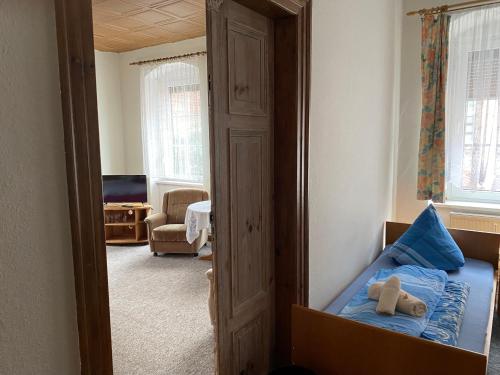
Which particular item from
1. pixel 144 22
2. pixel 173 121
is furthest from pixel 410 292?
pixel 173 121

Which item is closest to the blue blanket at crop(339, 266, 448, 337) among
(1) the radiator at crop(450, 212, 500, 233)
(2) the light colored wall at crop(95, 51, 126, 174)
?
(1) the radiator at crop(450, 212, 500, 233)

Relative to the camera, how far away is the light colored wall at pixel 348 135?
2.23m

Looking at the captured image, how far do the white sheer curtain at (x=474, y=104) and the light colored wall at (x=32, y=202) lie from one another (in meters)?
3.73

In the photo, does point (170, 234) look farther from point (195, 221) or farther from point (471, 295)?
point (471, 295)

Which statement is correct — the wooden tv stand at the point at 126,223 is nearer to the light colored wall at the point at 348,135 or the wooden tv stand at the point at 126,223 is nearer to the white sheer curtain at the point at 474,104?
the light colored wall at the point at 348,135

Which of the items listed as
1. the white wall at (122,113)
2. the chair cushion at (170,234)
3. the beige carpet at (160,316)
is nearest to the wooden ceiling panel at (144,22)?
the white wall at (122,113)

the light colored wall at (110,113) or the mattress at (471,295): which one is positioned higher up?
the light colored wall at (110,113)

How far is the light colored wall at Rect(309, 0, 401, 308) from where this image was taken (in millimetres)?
2234

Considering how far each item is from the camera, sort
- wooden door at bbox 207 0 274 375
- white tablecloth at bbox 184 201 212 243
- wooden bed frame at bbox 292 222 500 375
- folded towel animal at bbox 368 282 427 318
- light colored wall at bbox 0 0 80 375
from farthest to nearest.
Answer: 1. white tablecloth at bbox 184 201 212 243
2. folded towel animal at bbox 368 282 427 318
3. wooden door at bbox 207 0 274 375
4. wooden bed frame at bbox 292 222 500 375
5. light colored wall at bbox 0 0 80 375

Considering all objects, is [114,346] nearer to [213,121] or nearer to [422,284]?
[213,121]

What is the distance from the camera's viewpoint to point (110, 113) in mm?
5789

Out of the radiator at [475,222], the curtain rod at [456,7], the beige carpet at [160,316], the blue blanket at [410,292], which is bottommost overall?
the beige carpet at [160,316]

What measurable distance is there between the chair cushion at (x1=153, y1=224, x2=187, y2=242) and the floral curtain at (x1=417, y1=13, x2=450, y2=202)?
2.77 meters

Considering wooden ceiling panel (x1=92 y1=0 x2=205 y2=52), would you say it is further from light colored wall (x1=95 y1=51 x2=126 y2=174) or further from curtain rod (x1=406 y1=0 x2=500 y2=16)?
curtain rod (x1=406 y1=0 x2=500 y2=16)
